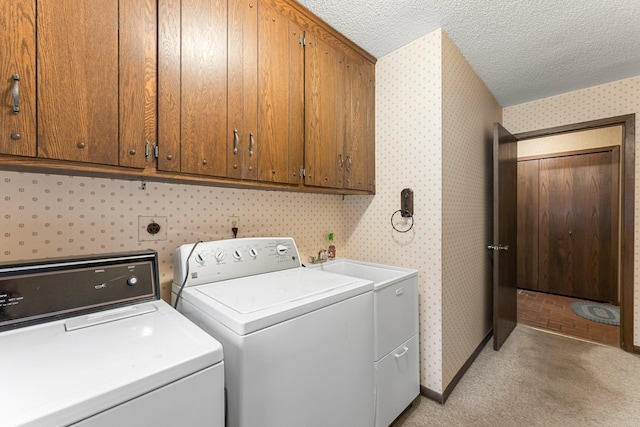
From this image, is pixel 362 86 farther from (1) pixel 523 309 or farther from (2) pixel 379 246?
(1) pixel 523 309

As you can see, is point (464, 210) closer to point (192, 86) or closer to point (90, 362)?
point (192, 86)

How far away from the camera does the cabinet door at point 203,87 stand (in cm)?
118

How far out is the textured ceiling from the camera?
5.44ft

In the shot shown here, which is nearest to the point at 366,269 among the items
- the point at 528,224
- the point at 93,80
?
the point at 93,80

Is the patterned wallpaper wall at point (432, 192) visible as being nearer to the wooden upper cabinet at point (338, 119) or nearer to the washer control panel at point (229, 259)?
the wooden upper cabinet at point (338, 119)

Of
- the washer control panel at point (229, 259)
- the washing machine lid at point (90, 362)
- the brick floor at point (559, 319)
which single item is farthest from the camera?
the brick floor at point (559, 319)

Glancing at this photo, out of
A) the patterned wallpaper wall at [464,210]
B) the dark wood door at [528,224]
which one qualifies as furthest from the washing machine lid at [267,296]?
the dark wood door at [528,224]

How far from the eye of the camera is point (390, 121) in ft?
7.00

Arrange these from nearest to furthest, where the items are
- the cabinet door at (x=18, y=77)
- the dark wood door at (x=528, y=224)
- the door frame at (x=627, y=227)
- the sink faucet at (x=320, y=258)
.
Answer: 1. the cabinet door at (x=18, y=77)
2. the sink faucet at (x=320, y=258)
3. the door frame at (x=627, y=227)
4. the dark wood door at (x=528, y=224)

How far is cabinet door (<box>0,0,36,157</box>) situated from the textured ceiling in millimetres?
1296

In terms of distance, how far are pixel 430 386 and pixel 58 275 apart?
2.16m

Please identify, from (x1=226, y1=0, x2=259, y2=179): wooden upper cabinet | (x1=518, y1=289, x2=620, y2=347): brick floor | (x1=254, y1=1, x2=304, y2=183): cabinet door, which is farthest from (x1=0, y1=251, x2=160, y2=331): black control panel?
(x1=518, y1=289, x2=620, y2=347): brick floor

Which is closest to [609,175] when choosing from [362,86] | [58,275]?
[362,86]

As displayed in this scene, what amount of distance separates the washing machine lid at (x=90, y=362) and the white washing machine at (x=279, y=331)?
0.16 metres
